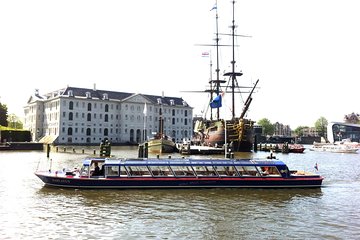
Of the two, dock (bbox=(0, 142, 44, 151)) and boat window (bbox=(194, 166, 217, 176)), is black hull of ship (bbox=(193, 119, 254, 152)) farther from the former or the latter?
boat window (bbox=(194, 166, 217, 176))

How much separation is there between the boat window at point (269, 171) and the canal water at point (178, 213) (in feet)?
4.92

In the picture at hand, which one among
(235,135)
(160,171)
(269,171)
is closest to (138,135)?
(235,135)

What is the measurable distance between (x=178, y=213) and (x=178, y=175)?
858cm

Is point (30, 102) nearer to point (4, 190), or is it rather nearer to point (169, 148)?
point (169, 148)

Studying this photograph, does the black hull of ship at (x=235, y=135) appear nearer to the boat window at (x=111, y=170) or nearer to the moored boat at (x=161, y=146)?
the moored boat at (x=161, y=146)

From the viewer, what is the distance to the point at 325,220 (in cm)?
1977

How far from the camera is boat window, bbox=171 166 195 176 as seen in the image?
97.0ft

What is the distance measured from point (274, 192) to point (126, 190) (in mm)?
11747

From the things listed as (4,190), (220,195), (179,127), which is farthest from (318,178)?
(179,127)

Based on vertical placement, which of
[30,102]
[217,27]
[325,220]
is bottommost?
[325,220]

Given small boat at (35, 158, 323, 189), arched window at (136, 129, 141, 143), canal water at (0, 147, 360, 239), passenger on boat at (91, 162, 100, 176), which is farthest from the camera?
arched window at (136, 129, 141, 143)

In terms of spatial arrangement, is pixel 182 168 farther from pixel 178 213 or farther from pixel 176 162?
pixel 178 213

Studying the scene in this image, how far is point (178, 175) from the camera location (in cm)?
2927

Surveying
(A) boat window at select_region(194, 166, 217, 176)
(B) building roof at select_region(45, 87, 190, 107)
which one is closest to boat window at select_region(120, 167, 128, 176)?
(A) boat window at select_region(194, 166, 217, 176)
